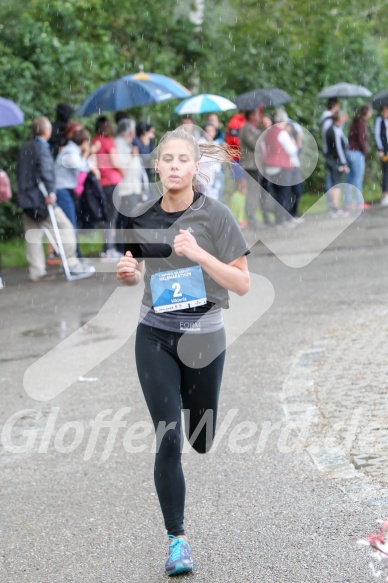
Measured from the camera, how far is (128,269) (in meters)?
4.99

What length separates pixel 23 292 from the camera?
13.8 metres

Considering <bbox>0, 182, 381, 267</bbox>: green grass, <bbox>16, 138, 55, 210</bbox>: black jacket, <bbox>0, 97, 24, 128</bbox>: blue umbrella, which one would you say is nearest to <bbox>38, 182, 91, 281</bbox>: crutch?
<bbox>16, 138, 55, 210</bbox>: black jacket

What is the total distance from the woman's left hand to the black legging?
41 cm

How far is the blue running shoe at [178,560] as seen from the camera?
4.91m

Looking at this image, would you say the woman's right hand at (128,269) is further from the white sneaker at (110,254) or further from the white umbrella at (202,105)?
the white umbrella at (202,105)

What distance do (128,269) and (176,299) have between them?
24 cm

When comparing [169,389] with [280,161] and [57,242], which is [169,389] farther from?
[280,161]

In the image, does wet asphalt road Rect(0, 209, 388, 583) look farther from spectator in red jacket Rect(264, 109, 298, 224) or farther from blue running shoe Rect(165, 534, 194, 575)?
spectator in red jacket Rect(264, 109, 298, 224)

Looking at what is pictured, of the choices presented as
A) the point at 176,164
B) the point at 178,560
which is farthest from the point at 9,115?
the point at 178,560

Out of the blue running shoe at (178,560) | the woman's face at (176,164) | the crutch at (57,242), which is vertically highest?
the woman's face at (176,164)

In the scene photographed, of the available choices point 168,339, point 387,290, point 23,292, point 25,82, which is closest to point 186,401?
point 168,339

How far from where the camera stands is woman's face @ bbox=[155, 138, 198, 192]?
5012 millimetres

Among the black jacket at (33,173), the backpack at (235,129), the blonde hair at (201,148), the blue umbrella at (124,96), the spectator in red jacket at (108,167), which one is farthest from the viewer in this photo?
the backpack at (235,129)

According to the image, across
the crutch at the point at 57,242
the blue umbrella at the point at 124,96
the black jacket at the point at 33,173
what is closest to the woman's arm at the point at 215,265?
the black jacket at the point at 33,173
